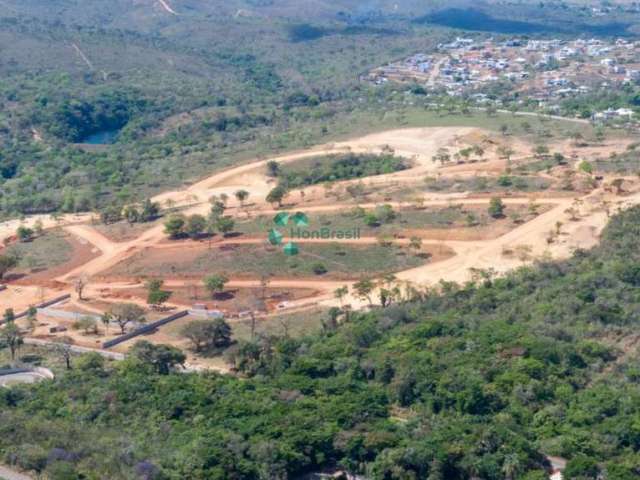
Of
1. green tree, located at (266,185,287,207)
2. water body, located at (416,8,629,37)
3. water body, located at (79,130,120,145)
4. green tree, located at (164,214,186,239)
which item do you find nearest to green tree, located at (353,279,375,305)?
green tree, located at (164,214,186,239)

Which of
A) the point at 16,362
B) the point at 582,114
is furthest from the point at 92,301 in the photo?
the point at 582,114

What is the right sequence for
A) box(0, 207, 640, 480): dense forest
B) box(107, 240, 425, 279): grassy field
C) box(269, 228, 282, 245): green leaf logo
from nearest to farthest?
box(0, 207, 640, 480): dense forest, box(107, 240, 425, 279): grassy field, box(269, 228, 282, 245): green leaf logo

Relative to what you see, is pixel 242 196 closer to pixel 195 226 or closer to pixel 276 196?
pixel 276 196

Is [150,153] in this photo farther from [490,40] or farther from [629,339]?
[490,40]

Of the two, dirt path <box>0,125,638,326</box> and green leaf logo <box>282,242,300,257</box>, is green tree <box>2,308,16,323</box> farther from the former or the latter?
green leaf logo <box>282,242,300,257</box>

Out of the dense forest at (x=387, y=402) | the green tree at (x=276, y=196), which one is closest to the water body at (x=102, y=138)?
the green tree at (x=276, y=196)
